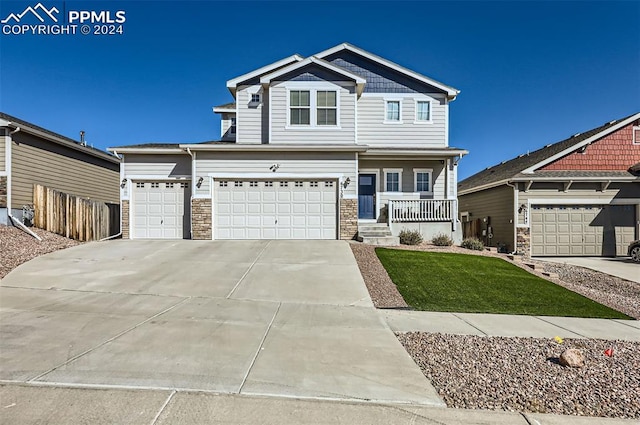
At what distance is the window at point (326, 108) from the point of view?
49.5ft

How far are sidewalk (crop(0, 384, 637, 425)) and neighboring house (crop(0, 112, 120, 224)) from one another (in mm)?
13402

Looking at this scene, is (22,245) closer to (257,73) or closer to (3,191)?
(3,191)

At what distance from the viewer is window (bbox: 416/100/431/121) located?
17.1 metres

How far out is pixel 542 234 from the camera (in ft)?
51.7

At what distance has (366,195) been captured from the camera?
1653cm

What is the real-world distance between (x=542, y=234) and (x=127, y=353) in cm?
1650

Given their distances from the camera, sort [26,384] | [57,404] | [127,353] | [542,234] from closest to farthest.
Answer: [57,404], [26,384], [127,353], [542,234]

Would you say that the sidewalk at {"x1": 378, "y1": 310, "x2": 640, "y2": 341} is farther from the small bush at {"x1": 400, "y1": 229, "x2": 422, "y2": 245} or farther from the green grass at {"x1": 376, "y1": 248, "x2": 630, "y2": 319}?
the small bush at {"x1": 400, "y1": 229, "x2": 422, "y2": 245}

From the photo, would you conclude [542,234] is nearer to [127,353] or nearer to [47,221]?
[127,353]

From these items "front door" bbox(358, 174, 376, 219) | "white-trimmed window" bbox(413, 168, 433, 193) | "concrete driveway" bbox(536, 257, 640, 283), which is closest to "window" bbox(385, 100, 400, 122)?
"white-trimmed window" bbox(413, 168, 433, 193)

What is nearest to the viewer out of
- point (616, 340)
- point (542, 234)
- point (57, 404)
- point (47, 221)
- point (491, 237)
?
point (57, 404)

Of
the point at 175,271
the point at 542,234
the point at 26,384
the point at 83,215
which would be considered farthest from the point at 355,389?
the point at 542,234

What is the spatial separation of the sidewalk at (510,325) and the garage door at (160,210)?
10.7m

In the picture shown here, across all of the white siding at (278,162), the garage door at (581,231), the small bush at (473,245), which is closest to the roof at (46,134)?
the white siding at (278,162)
